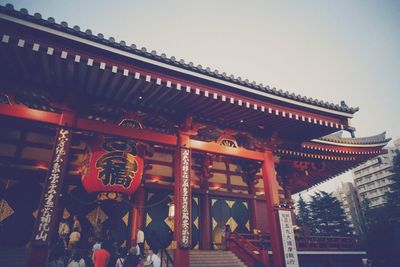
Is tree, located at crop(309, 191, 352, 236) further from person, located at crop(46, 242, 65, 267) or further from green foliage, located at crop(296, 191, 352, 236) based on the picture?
person, located at crop(46, 242, 65, 267)

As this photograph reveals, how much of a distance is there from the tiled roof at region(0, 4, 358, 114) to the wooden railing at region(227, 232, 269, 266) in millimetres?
5444

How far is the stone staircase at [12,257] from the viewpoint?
8.30 m

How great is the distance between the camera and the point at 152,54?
689 centimetres

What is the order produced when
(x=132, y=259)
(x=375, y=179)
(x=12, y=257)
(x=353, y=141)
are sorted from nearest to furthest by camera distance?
(x=132, y=259), (x=12, y=257), (x=353, y=141), (x=375, y=179)

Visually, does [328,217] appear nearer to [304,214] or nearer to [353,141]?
[304,214]

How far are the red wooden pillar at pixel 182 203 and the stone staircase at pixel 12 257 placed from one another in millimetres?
5087

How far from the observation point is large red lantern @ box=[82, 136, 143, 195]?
773 centimetres

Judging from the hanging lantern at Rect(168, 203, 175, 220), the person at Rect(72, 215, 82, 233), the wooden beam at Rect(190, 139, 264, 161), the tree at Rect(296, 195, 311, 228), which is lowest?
the person at Rect(72, 215, 82, 233)

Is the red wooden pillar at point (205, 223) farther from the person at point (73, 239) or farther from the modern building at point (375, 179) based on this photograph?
the modern building at point (375, 179)

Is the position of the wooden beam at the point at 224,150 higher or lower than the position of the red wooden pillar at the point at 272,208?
higher

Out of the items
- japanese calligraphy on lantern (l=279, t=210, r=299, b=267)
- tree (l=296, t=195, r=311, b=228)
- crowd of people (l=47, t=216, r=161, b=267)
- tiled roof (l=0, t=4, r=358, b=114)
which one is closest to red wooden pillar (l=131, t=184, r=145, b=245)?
crowd of people (l=47, t=216, r=161, b=267)

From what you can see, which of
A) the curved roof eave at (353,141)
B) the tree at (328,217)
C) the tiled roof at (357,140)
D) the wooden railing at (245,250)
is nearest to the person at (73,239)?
the wooden railing at (245,250)

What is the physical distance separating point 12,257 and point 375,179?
94.0 meters

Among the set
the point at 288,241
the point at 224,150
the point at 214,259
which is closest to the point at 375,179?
the point at 214,259
